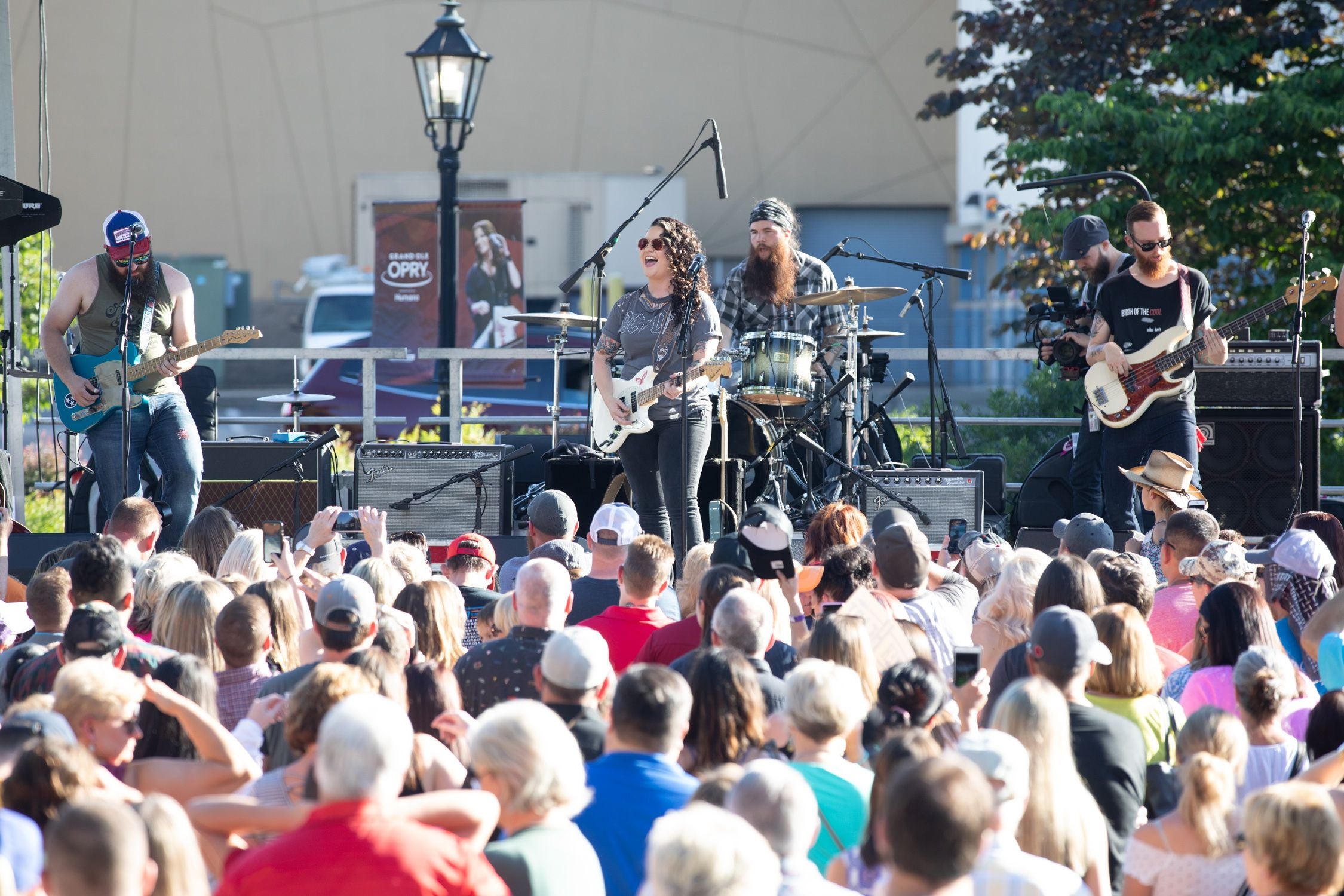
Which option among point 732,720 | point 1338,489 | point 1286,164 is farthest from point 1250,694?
point 1286,164

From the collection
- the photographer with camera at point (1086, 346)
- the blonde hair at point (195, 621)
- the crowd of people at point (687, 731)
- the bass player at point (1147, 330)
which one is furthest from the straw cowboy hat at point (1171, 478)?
the blonde hair at point (195, 621)

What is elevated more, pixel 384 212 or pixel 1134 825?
pixel 384 212

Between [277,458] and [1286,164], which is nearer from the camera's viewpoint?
[277,458]

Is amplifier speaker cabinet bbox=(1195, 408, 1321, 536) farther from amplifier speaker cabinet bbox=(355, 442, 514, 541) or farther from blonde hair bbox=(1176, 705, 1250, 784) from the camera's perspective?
blonde hair bbox=(1176, 705, 1250, 784)

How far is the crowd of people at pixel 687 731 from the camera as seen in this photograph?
2.73 meters

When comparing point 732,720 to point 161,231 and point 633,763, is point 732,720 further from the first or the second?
point 161,231

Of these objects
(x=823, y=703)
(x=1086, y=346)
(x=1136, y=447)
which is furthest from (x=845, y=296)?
(x=823, y=703)

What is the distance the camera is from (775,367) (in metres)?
8.13

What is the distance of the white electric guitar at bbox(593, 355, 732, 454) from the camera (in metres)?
7.38

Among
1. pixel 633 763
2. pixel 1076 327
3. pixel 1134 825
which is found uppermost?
pixel 1076 327

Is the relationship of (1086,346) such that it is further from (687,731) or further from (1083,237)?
(687,731)

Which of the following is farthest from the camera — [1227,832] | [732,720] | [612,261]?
[612,261]

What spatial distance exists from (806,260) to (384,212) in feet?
20.0

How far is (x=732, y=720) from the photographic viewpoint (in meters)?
3.63
